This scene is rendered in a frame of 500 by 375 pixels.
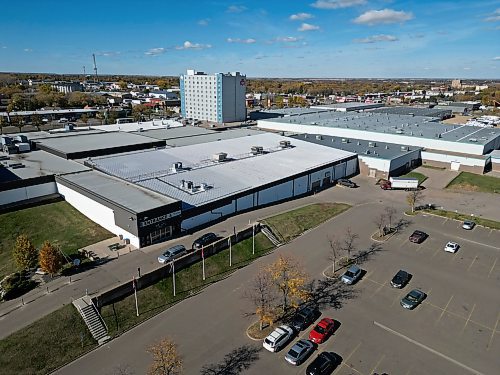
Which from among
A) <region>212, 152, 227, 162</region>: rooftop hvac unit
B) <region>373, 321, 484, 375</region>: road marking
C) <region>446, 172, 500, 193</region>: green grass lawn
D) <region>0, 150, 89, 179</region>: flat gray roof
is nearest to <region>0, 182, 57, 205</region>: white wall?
<region>0, 150, 89, 179</region>: flat gray roof

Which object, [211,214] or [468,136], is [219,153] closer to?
[211,214]

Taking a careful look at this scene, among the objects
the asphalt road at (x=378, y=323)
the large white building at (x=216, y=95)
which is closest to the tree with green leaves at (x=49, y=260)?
the asphalt road at (x=378, y=323)

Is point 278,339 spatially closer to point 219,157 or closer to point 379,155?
point 219,157

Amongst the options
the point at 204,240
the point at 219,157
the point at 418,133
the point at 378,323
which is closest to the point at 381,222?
the point at 378,323

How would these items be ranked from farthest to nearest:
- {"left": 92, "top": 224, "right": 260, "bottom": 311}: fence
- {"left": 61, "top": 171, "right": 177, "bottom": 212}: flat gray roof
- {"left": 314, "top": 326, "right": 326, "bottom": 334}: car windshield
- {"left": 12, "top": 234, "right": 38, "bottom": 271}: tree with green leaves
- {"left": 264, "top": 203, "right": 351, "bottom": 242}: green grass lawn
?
{"left": 264, "top": 203, "right": 351, "bottom": 242}: green grass lawn, {"left": 61, "top": 171, "right": 177, "bottom": 212}: flat gray roof, {"left": 12, "top": 234, "right": 38, "bottom": 271}: tree with green leaves, {"left": 92, "top": 224, "right": 260, "bottom": 311}: fence, {"left": 314, "top": 326, "right": 326, "bottom": 334}: car windshield

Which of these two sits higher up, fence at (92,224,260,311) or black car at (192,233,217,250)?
black car at (192,233,217,250)

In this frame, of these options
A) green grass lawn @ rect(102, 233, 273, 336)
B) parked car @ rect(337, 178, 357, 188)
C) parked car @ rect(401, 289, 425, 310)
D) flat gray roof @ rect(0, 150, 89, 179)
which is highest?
flat gray roof @ rect(0, 150, 89, 179)

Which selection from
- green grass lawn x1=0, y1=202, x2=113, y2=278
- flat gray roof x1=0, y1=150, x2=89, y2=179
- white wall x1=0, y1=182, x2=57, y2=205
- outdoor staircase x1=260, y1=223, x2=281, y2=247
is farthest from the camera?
flat gray roof x1=0, y1=150, x2=89, y2=179

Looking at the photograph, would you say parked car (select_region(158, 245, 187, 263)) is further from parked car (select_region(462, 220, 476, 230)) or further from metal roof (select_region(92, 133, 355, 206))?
parked car (select_region(462, 220, 476, 230))
